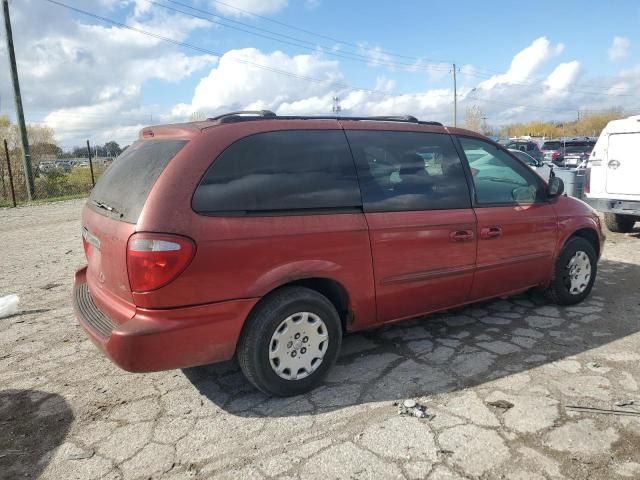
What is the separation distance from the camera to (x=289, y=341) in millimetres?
3041

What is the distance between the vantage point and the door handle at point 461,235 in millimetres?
3686

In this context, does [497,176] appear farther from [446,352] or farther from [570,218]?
[446,352]

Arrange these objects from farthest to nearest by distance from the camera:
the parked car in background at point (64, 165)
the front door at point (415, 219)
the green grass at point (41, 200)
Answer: the parked car in background at point (64, 165) → the green grass at point (41, 200) → the front door at point (415, 219)

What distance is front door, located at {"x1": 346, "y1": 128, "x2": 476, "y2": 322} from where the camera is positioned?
336cm

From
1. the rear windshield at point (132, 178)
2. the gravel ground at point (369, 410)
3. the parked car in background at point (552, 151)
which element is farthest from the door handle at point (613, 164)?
the parked car in background at point (552, 151)

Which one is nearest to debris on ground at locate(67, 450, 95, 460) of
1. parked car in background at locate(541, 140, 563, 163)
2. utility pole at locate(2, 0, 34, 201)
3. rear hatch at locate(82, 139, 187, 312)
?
rear hatch at locate(82, 139, 187, 312)

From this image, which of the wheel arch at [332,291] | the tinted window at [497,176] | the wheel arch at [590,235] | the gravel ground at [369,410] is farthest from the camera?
the wheel arch at [590,235]

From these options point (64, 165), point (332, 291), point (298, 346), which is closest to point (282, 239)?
point (332, 291)

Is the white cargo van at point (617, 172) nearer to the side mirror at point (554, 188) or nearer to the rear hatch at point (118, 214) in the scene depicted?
the side mirror at point (554, 188)

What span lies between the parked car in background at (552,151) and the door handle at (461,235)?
2171cm

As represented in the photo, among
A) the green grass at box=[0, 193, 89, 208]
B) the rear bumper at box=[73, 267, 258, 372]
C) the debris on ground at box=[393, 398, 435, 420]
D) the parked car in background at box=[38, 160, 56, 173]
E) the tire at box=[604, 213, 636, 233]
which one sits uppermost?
the parked car in background at box=[38, 160, 56, 173]

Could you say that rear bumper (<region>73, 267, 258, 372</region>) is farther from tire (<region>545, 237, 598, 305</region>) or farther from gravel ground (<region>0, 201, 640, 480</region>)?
tire (<region>545, 237, 598, 305</region>)

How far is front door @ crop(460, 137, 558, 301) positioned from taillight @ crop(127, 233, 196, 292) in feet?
7.83

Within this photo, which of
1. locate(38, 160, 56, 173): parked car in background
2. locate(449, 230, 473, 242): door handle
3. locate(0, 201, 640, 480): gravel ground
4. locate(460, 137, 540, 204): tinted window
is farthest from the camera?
locate(38, 160, 56, 173): parked car in background
